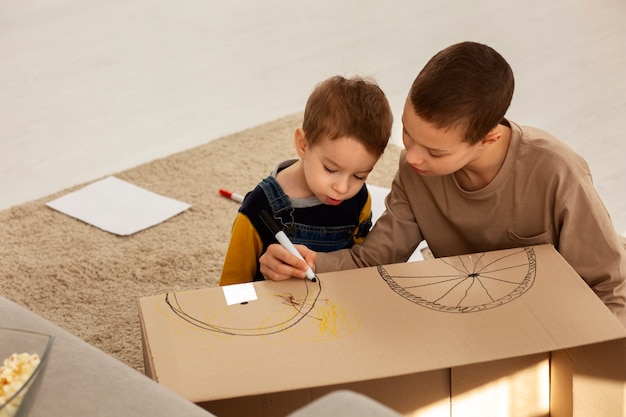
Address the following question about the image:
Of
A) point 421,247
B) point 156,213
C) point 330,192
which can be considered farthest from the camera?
point 156,213

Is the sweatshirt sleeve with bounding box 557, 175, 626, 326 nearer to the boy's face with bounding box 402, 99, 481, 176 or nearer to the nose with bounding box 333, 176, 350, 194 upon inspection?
the boy's face with bounding box 402, 99, 481, 176

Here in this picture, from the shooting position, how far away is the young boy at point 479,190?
49.5 inches

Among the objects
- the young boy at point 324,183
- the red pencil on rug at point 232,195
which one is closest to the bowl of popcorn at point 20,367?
the young boy at point 324,183

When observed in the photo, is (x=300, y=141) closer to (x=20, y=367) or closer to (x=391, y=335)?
(x=391, y=335)

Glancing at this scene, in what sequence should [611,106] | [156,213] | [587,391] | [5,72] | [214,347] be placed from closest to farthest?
1. [214,347]
2. [587,391]
3. [156,213]
4. [611,106]
5. [5,72]

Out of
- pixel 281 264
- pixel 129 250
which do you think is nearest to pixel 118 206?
pixel 129 250

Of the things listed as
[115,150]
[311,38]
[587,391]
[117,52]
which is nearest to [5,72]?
[117,52]

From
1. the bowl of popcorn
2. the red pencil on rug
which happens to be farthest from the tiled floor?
the bowl of popcorn

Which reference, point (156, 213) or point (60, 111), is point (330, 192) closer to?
point (156, 213)

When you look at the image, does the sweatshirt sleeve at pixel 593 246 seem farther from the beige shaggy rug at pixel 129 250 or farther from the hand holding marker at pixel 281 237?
the beige shaggy rug at pixel 129 250

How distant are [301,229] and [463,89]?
0.36 meters

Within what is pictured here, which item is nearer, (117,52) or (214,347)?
(214,347)

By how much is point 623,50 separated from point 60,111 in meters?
1.78

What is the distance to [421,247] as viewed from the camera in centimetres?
202
